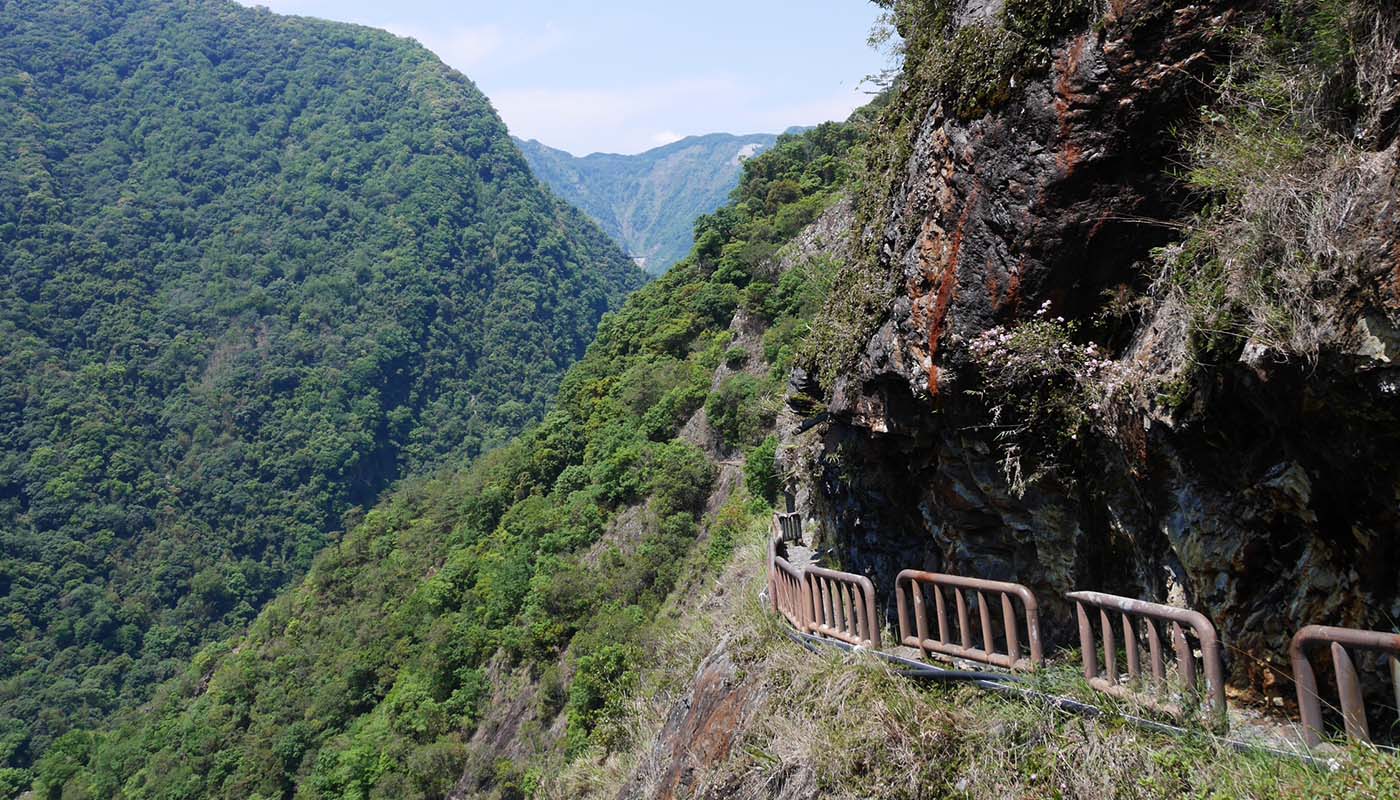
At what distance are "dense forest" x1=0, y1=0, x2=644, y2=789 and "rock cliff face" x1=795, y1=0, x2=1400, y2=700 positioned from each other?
210ft

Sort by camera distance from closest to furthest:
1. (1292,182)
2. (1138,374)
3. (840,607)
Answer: (1292,182), (1138,374), (840,607)

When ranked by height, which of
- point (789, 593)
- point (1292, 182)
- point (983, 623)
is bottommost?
point (789, 593)

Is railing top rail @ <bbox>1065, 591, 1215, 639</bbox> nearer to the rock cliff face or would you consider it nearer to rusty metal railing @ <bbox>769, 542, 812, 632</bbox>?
the rock cliff face

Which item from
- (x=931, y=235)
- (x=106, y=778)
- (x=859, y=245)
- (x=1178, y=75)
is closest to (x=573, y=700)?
(x=859, y=245)

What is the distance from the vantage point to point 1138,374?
14.8 ft

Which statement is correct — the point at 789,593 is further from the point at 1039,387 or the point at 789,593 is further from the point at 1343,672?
the point at 1343,672

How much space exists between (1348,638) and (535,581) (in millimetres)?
31533

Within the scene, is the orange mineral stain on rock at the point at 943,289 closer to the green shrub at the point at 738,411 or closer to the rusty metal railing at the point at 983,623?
the rusty metal railing at the point at 983,623

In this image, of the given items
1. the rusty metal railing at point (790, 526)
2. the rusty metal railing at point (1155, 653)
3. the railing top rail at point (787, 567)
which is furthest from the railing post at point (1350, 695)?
the rusty metal railing at point (790, 526)

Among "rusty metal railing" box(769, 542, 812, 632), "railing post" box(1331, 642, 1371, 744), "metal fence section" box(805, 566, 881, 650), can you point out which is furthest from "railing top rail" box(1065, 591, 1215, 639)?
"rusty metal railing" box(769, 542, 812, 632)

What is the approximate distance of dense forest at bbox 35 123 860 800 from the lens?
27.8 m

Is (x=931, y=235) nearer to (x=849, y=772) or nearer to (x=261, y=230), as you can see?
(x=849, y=772)

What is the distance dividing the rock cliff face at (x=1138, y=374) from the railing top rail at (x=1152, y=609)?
11.2 inches

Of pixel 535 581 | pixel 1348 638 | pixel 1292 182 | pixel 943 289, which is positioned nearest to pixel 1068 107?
pixel 943 289
